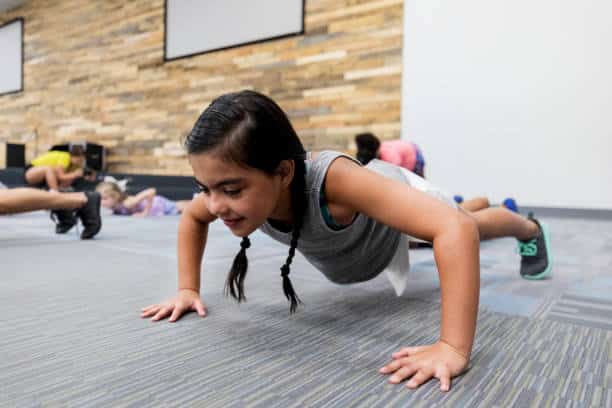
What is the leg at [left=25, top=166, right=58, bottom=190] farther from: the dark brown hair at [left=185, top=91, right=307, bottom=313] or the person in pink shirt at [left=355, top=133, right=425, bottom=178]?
the dark brown hair at [left=185, top=91, right=307, bottom=313]

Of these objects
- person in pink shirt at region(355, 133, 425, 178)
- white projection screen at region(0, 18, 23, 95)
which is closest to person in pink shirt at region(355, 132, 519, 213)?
person in pink shirt at region(355, 133, 425, 178)

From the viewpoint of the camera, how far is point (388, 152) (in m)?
2.37

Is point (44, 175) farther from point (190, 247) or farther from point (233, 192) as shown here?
point (233, 192)

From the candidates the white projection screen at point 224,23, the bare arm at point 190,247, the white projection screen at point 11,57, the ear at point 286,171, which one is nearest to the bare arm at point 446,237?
the ear at point 286,171

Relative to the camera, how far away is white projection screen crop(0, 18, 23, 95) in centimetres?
635

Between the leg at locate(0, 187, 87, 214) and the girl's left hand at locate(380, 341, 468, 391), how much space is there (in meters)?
1.58

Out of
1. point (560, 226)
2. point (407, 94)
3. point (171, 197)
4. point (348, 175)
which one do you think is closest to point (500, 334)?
point (348, 175)

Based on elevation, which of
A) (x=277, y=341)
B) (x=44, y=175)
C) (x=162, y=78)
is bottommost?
(x=277, y=341)

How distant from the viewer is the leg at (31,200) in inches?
63.7

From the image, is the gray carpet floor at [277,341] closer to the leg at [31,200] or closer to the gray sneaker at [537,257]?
the gray sneaker at [537,257]

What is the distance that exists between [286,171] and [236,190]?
10 cm

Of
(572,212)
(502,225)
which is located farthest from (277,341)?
(572,212)

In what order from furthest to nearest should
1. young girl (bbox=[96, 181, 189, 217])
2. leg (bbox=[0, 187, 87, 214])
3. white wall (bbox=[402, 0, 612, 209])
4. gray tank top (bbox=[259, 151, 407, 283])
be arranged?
young girl (bbox=[96, 181, 189, 217]) → white wall (bbox=[402, 0, 612, 209]) → leg (bbox=[0, 187, 87, 214]) → gray tank top (bbox=[259, 151, 407, 283])

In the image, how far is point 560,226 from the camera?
2.67m
